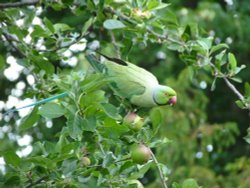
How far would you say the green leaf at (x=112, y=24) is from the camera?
56.7 inches

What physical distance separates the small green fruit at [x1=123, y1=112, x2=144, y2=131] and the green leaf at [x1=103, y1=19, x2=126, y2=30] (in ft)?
Answer: 0.81

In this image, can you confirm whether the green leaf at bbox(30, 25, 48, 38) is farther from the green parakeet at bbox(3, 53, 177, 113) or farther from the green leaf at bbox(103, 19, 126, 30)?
the green parakeet at bbox(3, 53, 177, 113)

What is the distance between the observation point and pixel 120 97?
4.30ft

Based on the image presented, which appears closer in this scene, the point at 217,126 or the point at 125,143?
the point at 125,143

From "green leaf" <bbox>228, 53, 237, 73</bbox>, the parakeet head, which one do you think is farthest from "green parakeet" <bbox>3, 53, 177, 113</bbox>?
"green leaf" <bbox>228, 53, 237, 73</bbox>

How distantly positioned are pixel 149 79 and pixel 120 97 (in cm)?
7

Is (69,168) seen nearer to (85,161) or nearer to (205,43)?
(85,161)

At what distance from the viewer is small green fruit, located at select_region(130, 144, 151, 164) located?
4.00ft

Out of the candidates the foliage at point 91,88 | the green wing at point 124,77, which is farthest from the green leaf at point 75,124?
the green wing at point 124,77

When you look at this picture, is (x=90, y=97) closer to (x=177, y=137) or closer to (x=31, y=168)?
(x=31, y=168)

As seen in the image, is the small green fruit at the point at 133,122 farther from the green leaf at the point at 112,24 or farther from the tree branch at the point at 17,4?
the tree branch at the point at 17,4

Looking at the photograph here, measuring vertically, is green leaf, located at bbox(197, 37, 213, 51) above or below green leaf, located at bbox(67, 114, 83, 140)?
below

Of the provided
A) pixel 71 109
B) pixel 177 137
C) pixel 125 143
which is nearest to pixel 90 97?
pixel 71 109

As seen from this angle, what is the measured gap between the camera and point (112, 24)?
1.45 m
